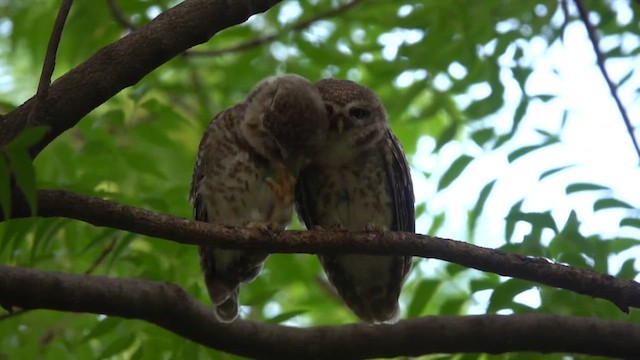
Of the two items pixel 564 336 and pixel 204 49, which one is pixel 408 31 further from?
pixel 564 336

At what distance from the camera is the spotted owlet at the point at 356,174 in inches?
158

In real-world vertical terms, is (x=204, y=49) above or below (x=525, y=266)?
above

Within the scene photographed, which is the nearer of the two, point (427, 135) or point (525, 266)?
point (525, 266)

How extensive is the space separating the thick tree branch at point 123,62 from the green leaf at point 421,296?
1.53 metres

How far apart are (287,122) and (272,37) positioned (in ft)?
5.22

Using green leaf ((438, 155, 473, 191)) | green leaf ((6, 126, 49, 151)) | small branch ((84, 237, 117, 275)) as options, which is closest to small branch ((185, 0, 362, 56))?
green leaf ((438, 155, 473, 191))

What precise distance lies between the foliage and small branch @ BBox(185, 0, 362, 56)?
0.11 feet

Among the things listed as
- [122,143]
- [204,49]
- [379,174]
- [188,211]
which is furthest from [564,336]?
[204,49]

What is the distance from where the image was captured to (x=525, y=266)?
289 cm

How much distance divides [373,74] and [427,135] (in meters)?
1.06

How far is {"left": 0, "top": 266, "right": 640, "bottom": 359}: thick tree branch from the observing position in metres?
3.24

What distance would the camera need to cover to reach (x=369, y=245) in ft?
9.54

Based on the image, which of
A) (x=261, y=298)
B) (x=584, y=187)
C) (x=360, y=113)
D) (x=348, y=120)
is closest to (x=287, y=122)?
(x=348, y=120)

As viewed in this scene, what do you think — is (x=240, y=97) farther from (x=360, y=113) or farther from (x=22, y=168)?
(x=22, y=168)
